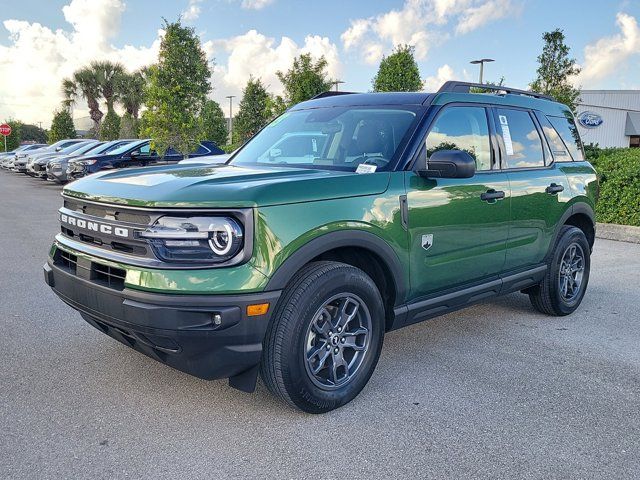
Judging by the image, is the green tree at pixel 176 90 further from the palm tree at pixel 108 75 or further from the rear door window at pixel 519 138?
the palm tree at pixel 108 75

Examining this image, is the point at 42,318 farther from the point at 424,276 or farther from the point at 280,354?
the point at 424,276

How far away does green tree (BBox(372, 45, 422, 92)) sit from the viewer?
18.1 meters

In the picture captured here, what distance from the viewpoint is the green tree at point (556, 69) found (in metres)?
13.6

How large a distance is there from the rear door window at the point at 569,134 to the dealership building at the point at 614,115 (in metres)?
36.7

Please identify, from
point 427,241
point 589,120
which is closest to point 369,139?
point 427,241

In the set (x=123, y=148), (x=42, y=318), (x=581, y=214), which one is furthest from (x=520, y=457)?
(x=123, y=148)

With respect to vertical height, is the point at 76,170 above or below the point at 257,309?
above

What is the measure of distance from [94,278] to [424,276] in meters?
1.98

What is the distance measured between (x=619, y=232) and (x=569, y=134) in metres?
4.93

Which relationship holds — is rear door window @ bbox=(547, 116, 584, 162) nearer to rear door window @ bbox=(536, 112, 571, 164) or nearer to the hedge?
rear door window @ bbox=(536, 112, 571, 164)

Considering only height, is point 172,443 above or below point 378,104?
below

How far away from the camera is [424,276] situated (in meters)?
3.67

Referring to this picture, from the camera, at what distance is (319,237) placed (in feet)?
9.92

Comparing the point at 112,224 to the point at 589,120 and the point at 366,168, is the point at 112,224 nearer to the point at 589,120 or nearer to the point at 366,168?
the point at 366,168
